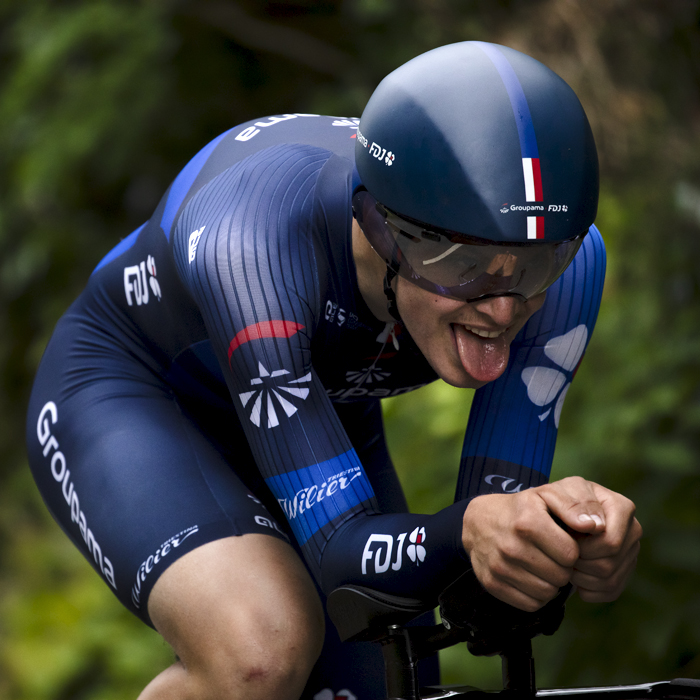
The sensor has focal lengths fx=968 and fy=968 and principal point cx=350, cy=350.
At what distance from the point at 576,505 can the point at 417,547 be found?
34 cm

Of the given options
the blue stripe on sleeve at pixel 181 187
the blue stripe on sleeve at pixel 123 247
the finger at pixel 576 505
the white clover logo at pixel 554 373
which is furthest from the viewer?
the blue stripe on sleeve at pixel 123 247

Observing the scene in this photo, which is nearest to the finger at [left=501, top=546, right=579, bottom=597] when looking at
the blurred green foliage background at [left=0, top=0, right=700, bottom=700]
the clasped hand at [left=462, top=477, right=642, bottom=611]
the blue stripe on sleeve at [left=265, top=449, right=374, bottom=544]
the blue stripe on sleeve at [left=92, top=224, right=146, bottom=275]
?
the clasped hand at [left=462, top=477, right=642, bottom=611]

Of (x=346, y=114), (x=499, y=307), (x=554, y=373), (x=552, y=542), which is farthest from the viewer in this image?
(x=346, y=114)

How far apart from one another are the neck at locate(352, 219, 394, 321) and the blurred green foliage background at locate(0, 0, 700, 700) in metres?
1.92

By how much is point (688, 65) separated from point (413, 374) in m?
2.64

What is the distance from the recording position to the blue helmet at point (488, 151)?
1634mm

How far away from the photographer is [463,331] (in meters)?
1.82

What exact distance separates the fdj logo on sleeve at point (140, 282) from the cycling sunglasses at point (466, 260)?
725 mm

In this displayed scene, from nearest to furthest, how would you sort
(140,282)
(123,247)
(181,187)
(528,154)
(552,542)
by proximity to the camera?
(552,542), (528,154), (181,187), (140,282), (123,247)

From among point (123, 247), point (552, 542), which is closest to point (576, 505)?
point (552, 542)

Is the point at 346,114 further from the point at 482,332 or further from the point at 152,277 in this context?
the point at 482,332

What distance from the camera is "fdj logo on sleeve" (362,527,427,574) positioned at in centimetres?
164

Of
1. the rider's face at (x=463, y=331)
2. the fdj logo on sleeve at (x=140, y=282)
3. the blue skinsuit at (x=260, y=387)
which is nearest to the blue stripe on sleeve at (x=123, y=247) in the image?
the blue skinsuit at (x=260, y=387)

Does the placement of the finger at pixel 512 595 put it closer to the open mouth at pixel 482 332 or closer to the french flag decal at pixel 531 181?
the open mouth at pixel 482 332
